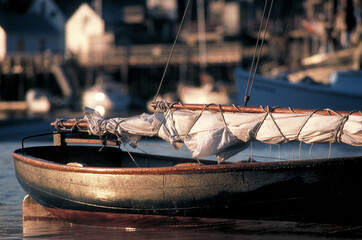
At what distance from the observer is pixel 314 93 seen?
22.6 m

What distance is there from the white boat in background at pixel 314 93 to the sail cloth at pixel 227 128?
11841 millimetres

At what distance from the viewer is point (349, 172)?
9.66 m

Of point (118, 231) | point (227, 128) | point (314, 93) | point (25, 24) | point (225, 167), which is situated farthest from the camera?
point (25, 24)

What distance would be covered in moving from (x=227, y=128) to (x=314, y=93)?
1260 cm

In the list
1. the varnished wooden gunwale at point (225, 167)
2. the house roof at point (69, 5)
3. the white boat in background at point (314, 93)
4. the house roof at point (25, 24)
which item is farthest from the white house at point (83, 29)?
the varnished wooden gunwale at point (225, 167)

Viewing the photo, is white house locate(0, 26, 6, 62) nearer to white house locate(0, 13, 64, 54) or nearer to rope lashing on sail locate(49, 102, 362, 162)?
white house locate(0, 13, 64, 54)

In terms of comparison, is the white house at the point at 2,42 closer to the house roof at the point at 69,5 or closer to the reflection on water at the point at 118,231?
the house roof at the point at 69,5

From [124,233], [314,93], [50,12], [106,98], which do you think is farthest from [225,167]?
[50,12]

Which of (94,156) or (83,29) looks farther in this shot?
(83,29)

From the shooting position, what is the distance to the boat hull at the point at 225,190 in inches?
384

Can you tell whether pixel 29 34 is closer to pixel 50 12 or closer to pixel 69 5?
pixel 50 12

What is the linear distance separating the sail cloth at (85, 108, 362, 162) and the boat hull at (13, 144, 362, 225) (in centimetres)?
54

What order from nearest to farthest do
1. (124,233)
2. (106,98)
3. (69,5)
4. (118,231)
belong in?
(124,233), (118,231), (106,98), (69,5)

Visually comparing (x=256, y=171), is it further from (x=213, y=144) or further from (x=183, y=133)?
(x=183, y=133)
